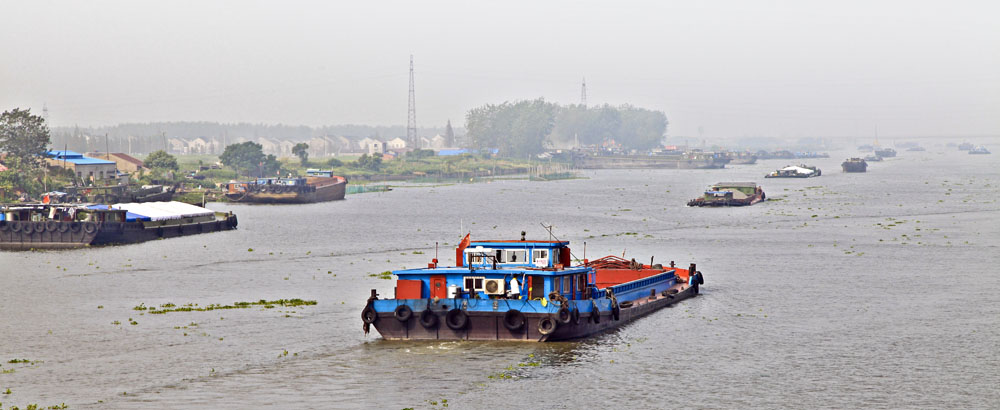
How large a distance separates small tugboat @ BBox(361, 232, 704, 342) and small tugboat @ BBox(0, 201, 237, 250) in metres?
50.4

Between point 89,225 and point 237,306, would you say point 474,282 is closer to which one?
point 237,306

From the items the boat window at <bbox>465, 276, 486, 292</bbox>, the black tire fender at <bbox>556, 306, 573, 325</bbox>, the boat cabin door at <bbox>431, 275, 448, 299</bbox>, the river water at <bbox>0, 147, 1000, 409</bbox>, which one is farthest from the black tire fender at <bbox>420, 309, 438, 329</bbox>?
the black tire fender at <bbox>556, 306, 573, 325</bbox>

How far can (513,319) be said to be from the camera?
1598 inches

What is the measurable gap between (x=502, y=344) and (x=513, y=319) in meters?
1.05

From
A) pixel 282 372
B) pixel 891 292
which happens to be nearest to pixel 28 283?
pixel 282 372

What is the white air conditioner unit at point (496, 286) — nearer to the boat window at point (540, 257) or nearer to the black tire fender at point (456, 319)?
the black tire fender at point (456, 319)

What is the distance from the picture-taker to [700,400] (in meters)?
33.8

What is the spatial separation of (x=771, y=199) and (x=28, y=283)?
110m

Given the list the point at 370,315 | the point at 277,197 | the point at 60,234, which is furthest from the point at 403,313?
the point at 277,197

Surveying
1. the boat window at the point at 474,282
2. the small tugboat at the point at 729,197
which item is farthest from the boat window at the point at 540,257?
the small tugboat at the point at 729,197

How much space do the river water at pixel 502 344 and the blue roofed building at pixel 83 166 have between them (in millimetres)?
62778

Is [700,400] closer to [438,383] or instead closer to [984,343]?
[438,383]

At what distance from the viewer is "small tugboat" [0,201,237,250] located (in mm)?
83750

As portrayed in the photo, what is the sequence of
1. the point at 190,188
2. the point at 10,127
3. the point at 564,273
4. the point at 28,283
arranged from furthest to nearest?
the point at 190,188
the point at 10,127
the point at 28,283
the point at 564,273
